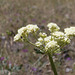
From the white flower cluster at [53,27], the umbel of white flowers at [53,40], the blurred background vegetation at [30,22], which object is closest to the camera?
the umbel of white flowers at [53,40]

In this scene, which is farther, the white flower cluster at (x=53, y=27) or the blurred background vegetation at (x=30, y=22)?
the blurred background vegetation at (x=30, y=22)

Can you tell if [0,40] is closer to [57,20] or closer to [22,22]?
[22,22]

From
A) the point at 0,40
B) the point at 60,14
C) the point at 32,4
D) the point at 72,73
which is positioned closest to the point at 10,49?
the point at 0,40

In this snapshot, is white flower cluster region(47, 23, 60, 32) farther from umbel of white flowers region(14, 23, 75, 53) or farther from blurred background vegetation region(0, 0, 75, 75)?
blurred background vegetation region(0, 0, 75, 75)

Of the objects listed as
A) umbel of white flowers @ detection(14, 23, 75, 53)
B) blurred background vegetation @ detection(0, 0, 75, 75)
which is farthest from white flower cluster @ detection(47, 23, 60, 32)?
blurred background vegetation @ detection(0, 0, 75, 75)

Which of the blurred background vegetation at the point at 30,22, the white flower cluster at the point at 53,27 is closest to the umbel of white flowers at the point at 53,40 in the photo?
the white flower cluster at the point at 53,27

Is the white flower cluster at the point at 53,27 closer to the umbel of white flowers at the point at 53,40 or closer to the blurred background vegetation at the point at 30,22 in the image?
the umbel of white flowers at the point at 53,40

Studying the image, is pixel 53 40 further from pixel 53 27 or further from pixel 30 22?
pixel 30 22

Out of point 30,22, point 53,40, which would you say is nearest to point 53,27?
point 53,40
